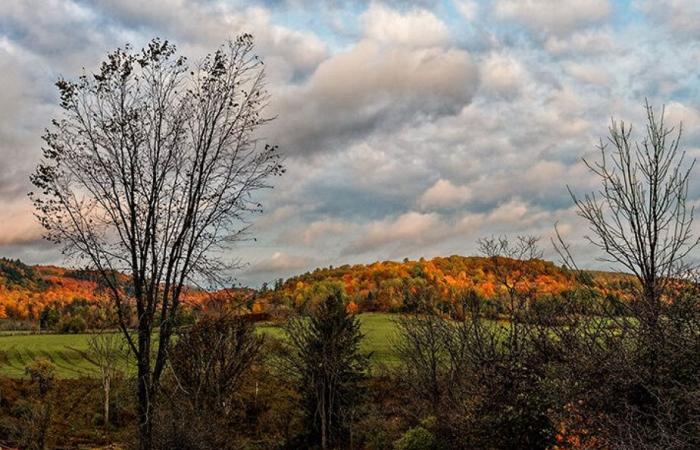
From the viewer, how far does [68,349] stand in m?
64.9

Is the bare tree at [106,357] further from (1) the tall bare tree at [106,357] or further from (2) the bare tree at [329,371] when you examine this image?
(2) the bare tree at [329,371]

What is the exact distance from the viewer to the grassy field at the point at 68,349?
54.8m

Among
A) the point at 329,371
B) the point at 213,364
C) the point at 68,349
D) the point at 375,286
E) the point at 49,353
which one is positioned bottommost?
the point at 49,353

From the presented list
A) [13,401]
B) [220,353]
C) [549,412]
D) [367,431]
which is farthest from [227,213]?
[13,401]

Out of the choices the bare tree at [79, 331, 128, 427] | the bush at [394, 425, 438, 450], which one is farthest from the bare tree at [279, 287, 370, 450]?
the bush at [394, 425, 438, 450]

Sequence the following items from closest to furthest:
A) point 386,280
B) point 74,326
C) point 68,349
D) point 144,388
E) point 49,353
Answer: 1. point 144,388
2. point 49,353
3. point 68,349
4. point 74,326
5. point 386,280

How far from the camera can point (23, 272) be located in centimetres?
17925

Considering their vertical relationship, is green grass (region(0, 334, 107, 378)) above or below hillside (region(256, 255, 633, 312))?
below

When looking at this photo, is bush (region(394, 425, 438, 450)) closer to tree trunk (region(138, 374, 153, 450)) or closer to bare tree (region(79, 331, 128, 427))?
tree trunk (region(138, 374, 153, 450))

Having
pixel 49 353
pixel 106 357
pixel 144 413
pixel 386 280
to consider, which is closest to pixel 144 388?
pixel 144 413

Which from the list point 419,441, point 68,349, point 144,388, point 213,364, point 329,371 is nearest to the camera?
point 144,388

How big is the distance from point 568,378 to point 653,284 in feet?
9.19

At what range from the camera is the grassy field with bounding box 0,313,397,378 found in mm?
54844

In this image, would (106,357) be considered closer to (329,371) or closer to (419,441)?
(329,371)
